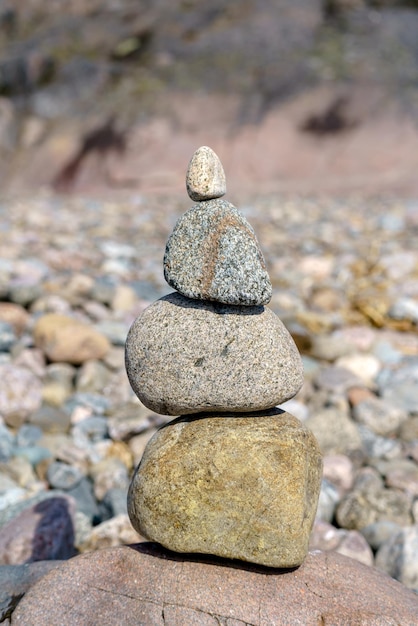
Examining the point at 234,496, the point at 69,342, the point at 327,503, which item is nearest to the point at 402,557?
the point at 327,503

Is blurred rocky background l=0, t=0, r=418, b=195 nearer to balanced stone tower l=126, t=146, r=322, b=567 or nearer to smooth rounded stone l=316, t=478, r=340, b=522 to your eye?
smooth rounded stone l=316, t=478, r=340, b=522

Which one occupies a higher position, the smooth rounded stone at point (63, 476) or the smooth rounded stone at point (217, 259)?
the smooth rounded stone at point (217, 259)

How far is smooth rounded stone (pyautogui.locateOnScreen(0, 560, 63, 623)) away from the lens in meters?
3.21

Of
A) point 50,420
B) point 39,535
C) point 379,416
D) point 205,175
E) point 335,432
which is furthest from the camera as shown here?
point 379,416

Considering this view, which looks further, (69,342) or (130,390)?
(69,342)

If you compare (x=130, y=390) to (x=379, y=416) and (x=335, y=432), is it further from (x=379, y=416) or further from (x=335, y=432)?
(x=379, y=416)

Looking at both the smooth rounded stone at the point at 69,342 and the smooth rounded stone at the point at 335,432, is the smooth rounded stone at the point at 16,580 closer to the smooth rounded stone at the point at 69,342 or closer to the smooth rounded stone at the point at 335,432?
the smooth rounded stone at the point at 335,432

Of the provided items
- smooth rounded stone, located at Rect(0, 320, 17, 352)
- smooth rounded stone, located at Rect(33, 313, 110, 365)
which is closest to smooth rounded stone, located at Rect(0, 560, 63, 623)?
smooth rounded stone, located at Rect(33, 313, 110, 365)

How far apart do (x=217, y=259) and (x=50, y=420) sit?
3511 millimetres

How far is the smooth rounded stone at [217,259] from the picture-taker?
3.19 metres

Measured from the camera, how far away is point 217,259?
3213mm

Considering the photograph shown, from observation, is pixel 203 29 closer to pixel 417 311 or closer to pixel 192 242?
pixel 417 311

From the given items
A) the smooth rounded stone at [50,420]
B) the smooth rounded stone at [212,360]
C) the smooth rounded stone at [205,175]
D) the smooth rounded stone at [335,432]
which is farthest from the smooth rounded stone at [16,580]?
the smooth rounded stone at [335,432]

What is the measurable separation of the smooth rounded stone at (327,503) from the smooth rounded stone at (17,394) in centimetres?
290
